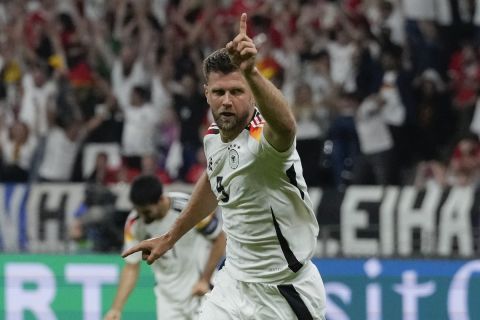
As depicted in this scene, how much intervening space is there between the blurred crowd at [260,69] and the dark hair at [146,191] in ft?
16.5

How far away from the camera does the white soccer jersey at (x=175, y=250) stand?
8.81m

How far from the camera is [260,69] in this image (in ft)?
47.3

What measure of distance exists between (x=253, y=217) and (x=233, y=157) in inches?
12.1

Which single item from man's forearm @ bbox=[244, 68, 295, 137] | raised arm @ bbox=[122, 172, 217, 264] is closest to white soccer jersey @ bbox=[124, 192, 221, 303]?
raised arm @ bbox=[122, 172, 217, 264]

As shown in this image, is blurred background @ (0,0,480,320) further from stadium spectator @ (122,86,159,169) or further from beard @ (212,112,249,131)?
beard @ (212,112,249,131)

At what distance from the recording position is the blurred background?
1102cm

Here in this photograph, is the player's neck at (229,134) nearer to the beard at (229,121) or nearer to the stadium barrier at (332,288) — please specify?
the beard at (229,121)

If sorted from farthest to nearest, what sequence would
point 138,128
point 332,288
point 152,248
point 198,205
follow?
point 138,128 → point 332,288 → point 198,205 → point 152,248

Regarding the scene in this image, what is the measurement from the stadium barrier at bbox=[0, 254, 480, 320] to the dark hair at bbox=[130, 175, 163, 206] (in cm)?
243

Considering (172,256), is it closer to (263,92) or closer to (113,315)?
(113,315)

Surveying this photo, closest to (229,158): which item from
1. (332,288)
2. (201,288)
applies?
(201,288)

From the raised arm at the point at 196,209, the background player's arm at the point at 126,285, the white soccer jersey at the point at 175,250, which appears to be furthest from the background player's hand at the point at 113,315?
the raised arm at the point at 196,209

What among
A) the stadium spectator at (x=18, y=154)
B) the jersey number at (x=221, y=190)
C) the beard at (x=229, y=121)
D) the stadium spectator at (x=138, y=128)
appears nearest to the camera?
the beard at (x=229, y=121)

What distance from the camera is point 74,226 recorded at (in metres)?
12.4
